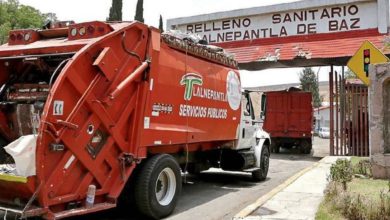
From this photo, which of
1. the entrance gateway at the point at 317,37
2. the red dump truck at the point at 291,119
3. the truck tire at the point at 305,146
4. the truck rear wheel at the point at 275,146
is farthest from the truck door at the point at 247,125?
the truck rear wheel at the point at 275,146

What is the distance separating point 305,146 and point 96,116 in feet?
55.3

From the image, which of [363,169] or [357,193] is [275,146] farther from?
[357,193]

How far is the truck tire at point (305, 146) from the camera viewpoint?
21.5 meters

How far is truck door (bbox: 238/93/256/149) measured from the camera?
1112 cm

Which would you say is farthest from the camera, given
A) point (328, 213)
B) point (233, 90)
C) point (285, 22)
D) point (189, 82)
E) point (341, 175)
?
point (285, 22)

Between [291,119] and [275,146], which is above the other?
[291,119]

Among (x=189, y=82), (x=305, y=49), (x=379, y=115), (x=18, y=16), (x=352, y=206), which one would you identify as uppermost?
(x=18, y=16)

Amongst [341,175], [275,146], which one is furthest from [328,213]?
[275,146]

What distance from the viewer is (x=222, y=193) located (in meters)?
9.86

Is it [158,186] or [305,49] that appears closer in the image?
[158,186]

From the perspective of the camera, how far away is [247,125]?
11383 mm

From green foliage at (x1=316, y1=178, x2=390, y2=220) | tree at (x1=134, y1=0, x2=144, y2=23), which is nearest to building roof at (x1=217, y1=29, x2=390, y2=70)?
tree at (x1=134, y1=0, x2=144, y2=23)

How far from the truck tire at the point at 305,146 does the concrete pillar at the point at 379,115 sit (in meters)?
11.9

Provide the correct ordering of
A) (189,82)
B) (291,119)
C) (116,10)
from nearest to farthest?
(189,82), (291,119), (116,10)
